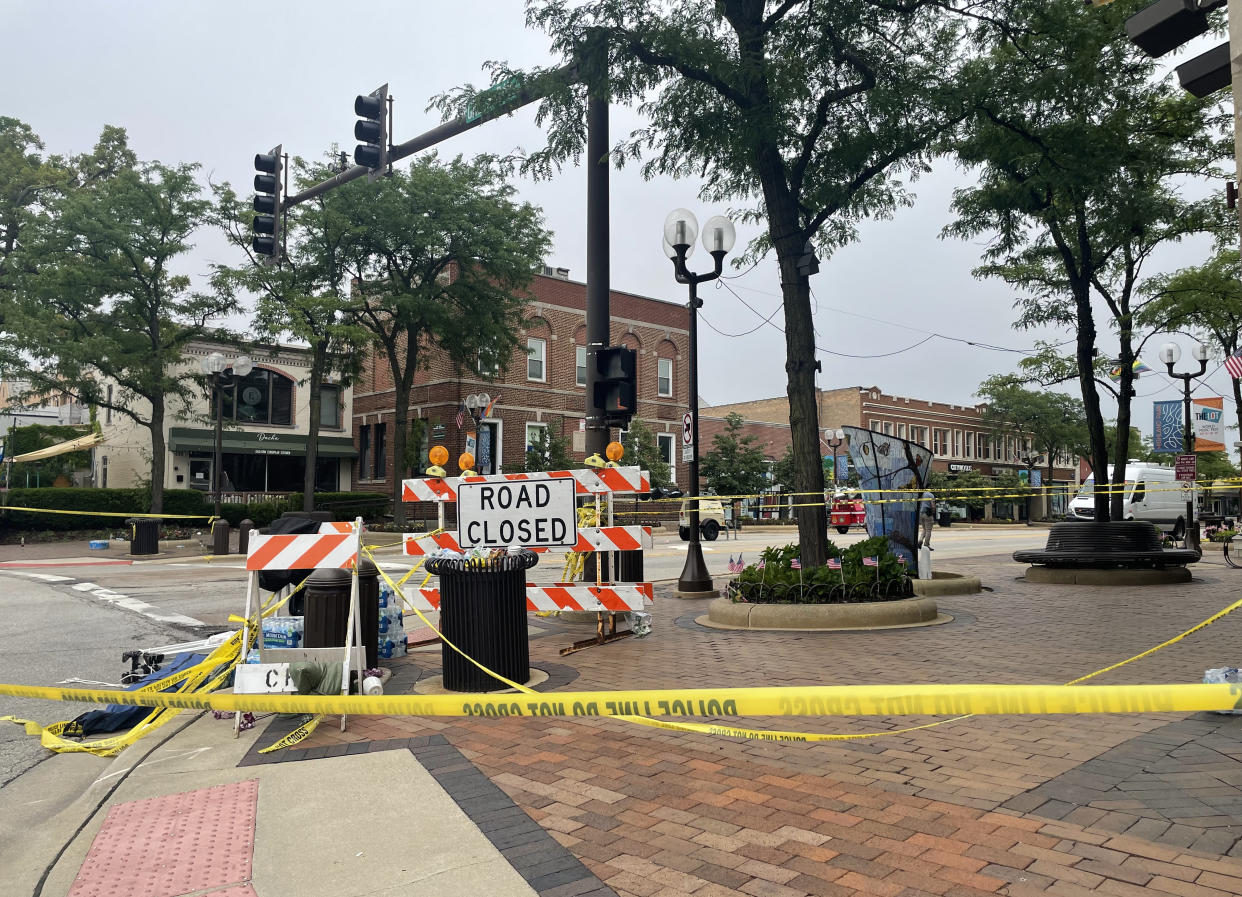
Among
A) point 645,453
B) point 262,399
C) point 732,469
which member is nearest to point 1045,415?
point 732,469

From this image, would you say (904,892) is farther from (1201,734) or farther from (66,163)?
(66,163)

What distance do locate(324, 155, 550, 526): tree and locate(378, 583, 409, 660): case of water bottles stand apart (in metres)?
23.4

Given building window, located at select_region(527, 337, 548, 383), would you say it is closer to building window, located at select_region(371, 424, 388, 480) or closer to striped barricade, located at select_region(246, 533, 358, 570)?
building window, located at select_region(371, 424, 388, 480)

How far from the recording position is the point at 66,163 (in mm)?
35312

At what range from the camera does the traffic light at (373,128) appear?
1257 centimetres

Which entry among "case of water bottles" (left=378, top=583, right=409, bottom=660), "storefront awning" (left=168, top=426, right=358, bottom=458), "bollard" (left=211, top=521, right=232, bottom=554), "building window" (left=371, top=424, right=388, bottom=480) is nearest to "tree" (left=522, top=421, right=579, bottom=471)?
"building window" (left=371, top=424, right=388, bottom=480)

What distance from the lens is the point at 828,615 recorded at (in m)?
9.40

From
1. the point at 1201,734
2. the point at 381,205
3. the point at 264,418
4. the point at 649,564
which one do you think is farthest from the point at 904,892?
the point at 264,418

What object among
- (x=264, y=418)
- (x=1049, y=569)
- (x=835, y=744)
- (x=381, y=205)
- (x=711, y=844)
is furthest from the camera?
(x=264, y=418)

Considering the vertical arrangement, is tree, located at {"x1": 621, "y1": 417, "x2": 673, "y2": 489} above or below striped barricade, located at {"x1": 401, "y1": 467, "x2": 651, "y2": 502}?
above

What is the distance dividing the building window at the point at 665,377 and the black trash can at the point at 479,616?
40.7m

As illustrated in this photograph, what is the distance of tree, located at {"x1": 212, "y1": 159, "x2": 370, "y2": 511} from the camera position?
2670 cm

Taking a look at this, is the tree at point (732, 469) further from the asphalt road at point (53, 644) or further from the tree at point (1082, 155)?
the asphalt road at point (53, 644)

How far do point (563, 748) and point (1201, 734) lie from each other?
11.6 ft
